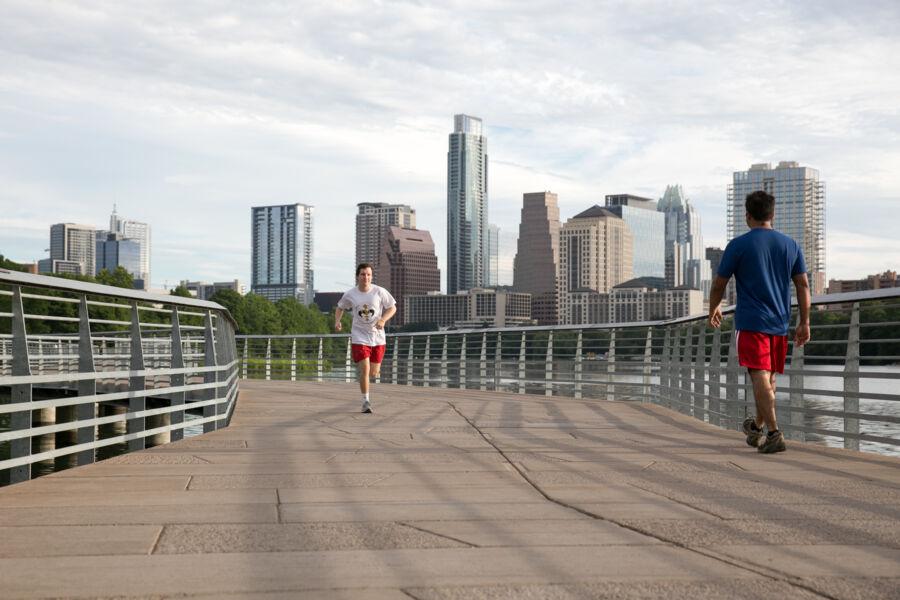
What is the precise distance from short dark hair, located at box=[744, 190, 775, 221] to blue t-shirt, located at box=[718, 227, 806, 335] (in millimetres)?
194

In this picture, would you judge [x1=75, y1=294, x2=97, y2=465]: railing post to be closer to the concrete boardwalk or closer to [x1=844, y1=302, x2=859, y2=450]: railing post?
the concrete boardwalk

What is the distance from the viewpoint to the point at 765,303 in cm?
763

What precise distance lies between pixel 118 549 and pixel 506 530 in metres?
1.54

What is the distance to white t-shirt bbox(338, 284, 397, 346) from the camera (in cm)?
1264

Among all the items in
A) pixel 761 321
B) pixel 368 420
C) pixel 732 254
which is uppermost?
pixel 732 254

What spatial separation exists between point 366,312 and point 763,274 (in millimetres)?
5924

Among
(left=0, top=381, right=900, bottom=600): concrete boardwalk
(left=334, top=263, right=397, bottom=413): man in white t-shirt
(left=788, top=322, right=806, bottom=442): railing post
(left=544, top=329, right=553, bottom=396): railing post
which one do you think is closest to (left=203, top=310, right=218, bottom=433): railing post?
(left=0, top=381, right=900, bottom=600): concrete boardwalk

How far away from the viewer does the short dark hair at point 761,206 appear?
7.83m

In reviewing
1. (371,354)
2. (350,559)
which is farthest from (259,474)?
(371,354)

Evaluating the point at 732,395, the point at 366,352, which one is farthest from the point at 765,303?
the point at 366,352

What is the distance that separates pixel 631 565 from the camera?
383cm

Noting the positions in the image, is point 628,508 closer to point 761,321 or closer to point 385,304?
point 761,321

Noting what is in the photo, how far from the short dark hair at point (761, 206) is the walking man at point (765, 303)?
0.07 meters

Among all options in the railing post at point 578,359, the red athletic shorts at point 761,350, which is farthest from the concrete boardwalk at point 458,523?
the railing post at point 578,359
